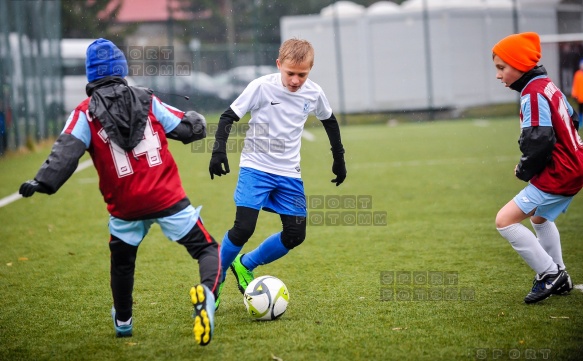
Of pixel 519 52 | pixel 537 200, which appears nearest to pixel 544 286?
pixel 537 200

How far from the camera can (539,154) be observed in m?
4.80

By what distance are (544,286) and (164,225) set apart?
2.56 metres

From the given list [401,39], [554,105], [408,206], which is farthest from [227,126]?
[401,39]

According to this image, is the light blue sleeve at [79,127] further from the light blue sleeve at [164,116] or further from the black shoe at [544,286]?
the black shoe at [544,286]

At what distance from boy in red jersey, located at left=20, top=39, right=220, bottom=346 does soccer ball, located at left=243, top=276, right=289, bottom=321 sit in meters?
0.59

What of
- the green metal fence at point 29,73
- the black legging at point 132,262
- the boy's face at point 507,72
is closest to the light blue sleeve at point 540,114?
the boy's face at point 507,72

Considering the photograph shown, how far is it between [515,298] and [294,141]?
1867 mm

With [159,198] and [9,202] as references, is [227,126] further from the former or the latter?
[9,202]

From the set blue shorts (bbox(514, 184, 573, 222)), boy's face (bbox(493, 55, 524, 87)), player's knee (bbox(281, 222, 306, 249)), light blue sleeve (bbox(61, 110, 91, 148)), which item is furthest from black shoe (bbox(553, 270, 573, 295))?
light blue sleeve (bbox(61, 110, 91, 148))

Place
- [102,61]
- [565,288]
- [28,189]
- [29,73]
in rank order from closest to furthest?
[28,189] → [102,61] → [565,288] → [29,73]

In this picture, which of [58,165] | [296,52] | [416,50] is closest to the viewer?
[58,165]

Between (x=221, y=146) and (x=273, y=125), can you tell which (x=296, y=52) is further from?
(x=221, y=146)

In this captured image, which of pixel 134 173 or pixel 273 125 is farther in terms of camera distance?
pixel 273 125

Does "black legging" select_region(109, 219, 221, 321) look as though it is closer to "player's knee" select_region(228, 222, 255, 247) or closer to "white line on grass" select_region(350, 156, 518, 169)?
"player's knee" select_region(228, 222, 255, 247)
